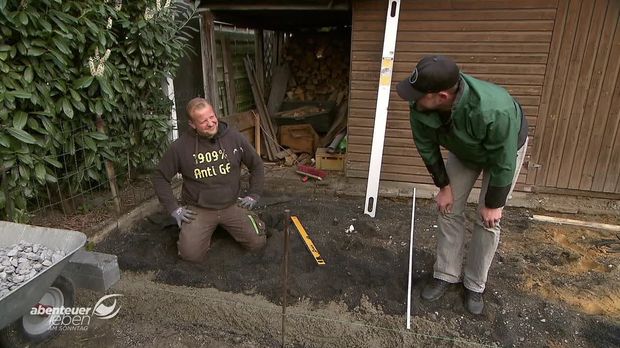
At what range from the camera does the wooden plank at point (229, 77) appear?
565 centimetres

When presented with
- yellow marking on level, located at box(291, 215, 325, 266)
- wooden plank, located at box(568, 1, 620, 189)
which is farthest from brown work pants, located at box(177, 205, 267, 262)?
wooden plank, located at box(568, 1, 620, 189)

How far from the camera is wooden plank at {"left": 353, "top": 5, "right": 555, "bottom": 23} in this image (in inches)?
150

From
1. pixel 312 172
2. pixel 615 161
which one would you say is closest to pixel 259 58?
pixel 312 172

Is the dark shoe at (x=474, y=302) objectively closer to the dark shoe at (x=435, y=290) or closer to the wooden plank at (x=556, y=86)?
the dark shoe at (x=435, y=290)

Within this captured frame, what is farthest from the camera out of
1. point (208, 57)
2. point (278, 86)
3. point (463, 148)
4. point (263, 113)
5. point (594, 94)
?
point (278, 86)

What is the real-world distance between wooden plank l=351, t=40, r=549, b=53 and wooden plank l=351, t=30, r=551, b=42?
3cm

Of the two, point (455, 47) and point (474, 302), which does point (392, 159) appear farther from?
point (474, 302)

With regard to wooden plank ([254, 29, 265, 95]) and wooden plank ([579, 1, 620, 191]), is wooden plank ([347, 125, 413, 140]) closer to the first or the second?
wooden plank ([579, 1, 620, 191])

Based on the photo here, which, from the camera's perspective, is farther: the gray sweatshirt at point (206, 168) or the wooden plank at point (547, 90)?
the wooden plank at point (547, 90)

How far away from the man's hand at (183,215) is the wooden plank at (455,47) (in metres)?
2.51

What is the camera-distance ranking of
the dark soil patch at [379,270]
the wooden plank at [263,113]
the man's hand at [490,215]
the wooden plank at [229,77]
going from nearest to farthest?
1. the man's hand at [490,215]
2. the dark soil patch at [379,270]
3. the wooden plank at [229,77]
4. the wooden plank at [263,113]

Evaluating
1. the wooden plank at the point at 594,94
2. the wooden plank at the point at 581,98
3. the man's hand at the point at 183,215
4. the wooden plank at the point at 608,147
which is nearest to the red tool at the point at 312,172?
the man's hand at the point at 183,215

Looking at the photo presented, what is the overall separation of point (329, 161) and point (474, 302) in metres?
3.06

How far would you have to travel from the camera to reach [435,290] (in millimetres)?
2615
